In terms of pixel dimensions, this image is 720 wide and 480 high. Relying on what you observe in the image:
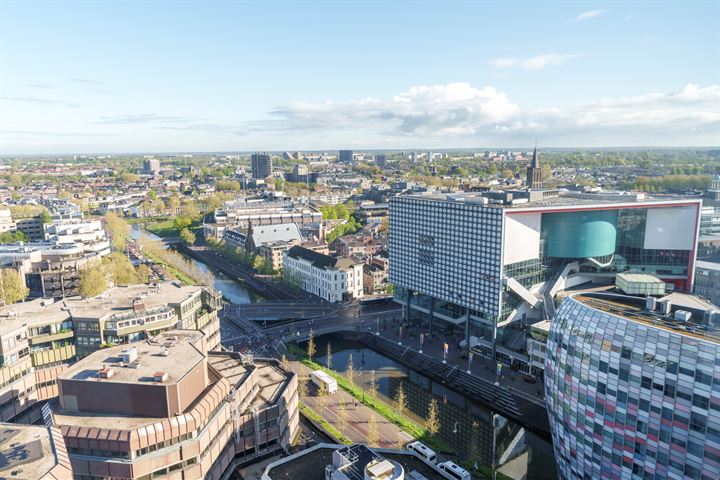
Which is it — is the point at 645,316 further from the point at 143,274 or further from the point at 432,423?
the point at 143,274

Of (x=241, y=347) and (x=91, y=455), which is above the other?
(x=91, y=455)

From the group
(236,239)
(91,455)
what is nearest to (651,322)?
(91,455)

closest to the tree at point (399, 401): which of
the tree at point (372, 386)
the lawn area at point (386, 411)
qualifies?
the lawn area at point (386, 411)

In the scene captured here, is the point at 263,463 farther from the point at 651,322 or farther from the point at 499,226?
the point at 499,226

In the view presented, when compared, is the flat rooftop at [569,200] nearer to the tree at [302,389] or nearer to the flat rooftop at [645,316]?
the flat rooftop at [645,316]


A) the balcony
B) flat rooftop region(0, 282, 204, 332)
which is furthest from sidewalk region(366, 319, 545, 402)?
the balcony

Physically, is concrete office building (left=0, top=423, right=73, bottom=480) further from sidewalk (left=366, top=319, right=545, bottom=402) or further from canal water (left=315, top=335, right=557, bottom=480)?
sidewalk (left=366, top=319, right=545, bottom=402)
